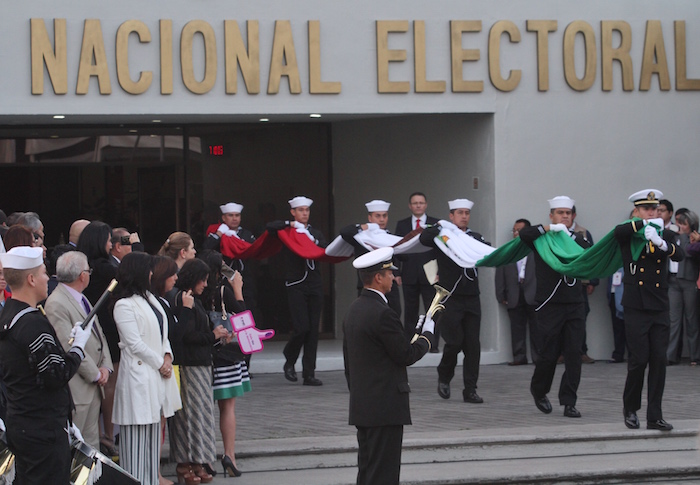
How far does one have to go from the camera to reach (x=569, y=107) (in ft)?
45.1

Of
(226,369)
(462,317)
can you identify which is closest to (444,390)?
(462,317)

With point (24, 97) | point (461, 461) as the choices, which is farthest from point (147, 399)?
point (24, 97)

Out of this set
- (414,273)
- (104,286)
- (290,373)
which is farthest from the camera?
(414,273)

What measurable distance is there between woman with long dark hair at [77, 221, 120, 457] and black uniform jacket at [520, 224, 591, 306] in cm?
404

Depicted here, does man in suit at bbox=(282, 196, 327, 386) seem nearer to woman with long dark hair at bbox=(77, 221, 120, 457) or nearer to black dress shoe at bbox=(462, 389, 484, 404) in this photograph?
black dress shoe at bbox=(462, 389, 484, 404)

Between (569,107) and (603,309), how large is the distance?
2730 millimetres

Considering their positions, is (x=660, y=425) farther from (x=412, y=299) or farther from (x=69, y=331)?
(x=69, y=331)

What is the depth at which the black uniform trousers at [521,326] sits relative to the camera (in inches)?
534

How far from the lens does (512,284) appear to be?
44.4ft

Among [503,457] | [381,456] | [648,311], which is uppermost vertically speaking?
[648,311]

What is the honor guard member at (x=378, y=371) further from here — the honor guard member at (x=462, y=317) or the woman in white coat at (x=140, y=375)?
the honor guard member at (x=462, y=317)

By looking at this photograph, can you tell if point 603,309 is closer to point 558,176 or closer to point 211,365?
point 558,176

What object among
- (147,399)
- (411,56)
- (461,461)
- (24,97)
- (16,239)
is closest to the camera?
(147,399)

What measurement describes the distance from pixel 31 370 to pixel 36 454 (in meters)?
0.46
